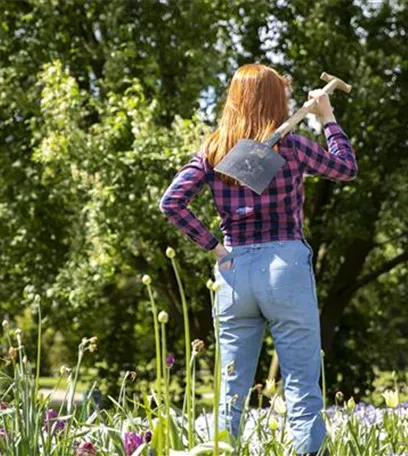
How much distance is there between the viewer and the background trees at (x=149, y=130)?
8477mm

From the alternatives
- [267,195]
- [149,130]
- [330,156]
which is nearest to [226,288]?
→ [267,195]

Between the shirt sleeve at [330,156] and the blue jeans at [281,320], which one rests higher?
the shirt sleeve at [330,156]

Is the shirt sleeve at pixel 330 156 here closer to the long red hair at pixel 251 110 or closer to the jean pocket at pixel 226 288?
the long red hair at pixel 251 110

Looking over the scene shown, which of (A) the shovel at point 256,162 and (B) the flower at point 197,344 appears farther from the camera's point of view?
(A) the shovel at point 256,162

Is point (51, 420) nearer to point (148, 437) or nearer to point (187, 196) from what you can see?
point (148, 437)

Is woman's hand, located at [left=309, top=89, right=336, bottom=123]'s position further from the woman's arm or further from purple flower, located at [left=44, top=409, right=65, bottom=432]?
purple flower, located at [left=44, top=409, right=65, bottom=432]

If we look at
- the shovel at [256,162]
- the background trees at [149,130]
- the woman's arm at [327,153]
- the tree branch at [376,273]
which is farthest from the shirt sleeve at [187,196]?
the tree branch at [376,273]

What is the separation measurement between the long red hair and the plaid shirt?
2.3 inches

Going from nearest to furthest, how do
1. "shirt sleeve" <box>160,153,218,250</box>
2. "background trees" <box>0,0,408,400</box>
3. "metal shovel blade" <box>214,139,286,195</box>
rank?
"metal shovel blade" <box>214,139,286,195</box>, "shirt sleeve" <box>160,153,218,250</box>, "background trees" <box>0,0,408,400</box>

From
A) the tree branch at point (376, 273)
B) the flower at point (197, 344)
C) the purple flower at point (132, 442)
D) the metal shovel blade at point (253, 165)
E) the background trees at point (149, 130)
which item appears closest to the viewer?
the flower at point (197, 344)

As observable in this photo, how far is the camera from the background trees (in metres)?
8.48

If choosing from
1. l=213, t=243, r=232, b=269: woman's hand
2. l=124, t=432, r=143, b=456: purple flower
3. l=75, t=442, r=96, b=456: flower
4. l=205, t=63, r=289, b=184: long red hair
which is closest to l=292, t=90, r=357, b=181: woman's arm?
l=205, t=63, r=289, b=184: long red hair

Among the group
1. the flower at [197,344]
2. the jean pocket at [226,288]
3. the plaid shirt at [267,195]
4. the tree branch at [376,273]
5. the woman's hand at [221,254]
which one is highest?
the plaid shirt at [267,195]

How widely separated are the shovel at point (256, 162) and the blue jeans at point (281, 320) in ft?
0.70
